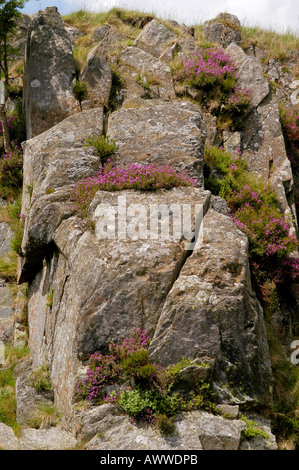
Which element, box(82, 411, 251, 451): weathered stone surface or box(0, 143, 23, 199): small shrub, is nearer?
box(82, 411, 251, 451): weathered stone surface

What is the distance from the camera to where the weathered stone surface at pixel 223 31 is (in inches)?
796

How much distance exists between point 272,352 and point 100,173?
5.90 m

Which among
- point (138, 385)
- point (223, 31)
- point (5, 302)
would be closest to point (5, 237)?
point (5, 302)

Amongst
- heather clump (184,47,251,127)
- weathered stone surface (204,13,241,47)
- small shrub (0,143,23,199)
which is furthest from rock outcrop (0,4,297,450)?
weathered stone surface (204,13,241,47)

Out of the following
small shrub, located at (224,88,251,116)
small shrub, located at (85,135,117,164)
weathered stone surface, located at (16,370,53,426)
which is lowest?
weathered stone surface, located at (16,370,53,426)

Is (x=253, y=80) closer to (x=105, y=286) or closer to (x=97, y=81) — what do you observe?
(x=97, y=81)

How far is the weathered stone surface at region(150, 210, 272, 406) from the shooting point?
24.5ft

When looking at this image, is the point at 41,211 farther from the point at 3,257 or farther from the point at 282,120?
the point at 282,120

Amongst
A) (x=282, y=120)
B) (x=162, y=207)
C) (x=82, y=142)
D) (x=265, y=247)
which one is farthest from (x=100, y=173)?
(x=282, y=120)

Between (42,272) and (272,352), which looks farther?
Result: (42,272)

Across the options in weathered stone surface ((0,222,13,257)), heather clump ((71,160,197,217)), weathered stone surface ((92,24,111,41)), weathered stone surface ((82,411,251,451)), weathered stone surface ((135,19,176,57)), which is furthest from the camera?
weathered stone surface ((92,24,111,41))

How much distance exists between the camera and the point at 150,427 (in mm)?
6902

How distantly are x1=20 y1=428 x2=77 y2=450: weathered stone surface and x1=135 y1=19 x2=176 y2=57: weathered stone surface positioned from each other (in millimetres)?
15689

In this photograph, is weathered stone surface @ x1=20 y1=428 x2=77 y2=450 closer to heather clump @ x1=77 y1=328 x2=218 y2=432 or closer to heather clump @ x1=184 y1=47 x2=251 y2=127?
heather clump @ x1=77 y1=328 x2=218 y2=432
